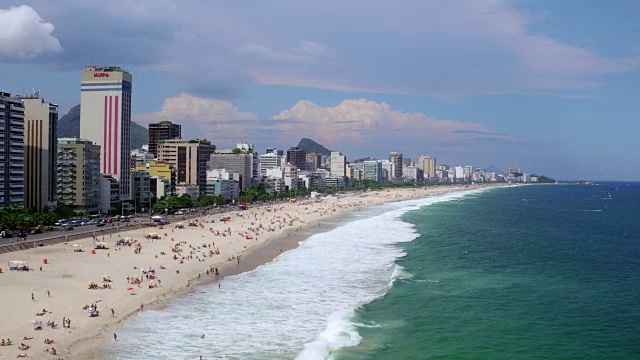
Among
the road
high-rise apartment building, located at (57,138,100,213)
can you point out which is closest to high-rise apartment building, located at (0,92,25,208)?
the road

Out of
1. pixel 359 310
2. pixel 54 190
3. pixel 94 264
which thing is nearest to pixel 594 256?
pixel 359 310

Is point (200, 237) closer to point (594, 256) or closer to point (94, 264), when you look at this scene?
point (94, 264)

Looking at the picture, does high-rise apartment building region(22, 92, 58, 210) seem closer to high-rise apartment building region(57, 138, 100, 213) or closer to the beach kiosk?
high-rise apartment building region(57, 138, 100, 213)

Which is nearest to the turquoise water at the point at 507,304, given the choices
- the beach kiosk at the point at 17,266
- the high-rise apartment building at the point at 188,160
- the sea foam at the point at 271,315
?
the sea foam at the point at 271,315

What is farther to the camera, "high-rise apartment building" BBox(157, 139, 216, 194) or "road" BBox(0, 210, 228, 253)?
"high-rise apartment building" BBox(157, 139, 216, 194)

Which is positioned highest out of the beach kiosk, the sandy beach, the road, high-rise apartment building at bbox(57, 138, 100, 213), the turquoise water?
high-rise apartment building at bbox(57, 138, 100, 213)
